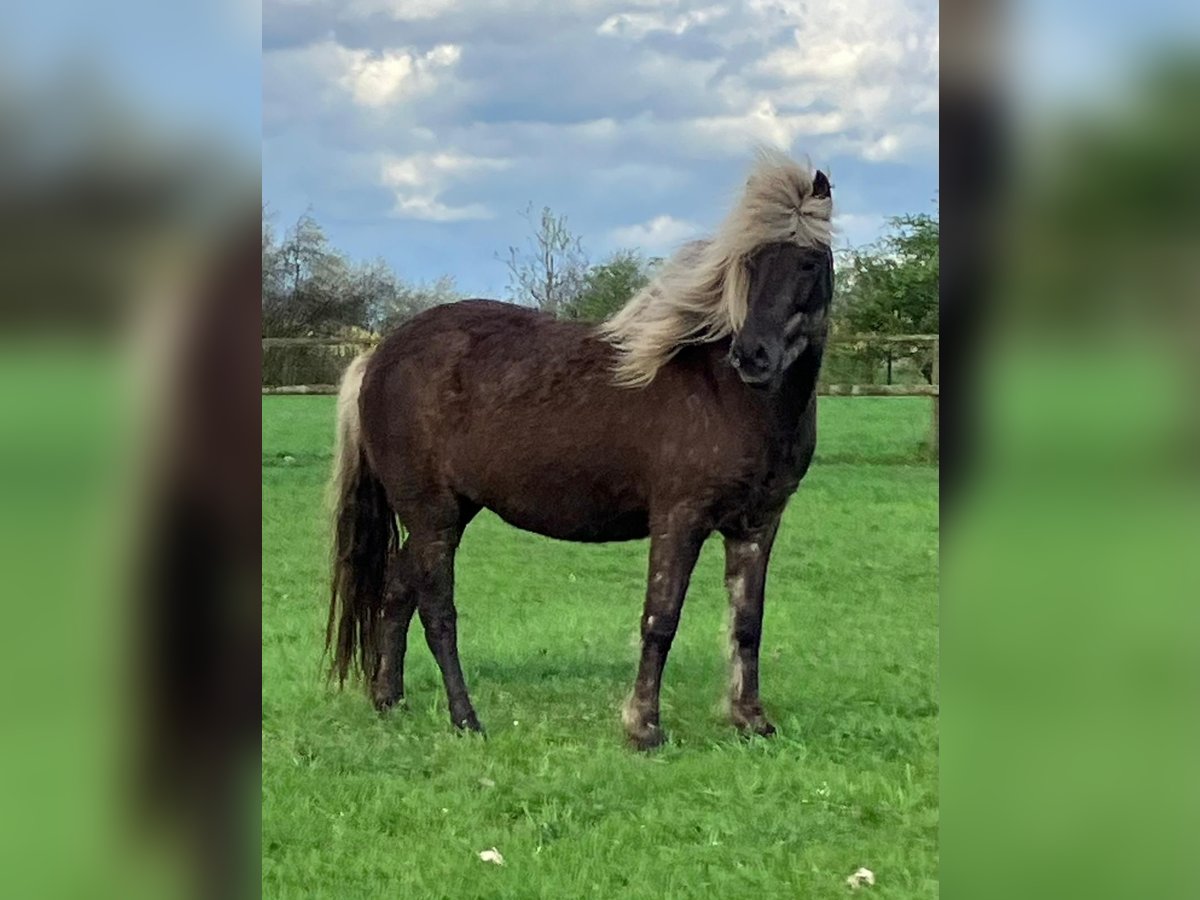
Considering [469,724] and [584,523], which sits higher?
[584,523]

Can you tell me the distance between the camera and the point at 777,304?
3107 mm

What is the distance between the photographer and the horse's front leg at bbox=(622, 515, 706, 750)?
3.52 meters

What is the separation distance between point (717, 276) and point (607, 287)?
1.12m

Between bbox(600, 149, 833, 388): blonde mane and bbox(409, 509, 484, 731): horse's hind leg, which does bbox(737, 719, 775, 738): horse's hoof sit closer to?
bbox(409, 509, 484, 731): horse's hind leg

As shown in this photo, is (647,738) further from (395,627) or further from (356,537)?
(356,537)

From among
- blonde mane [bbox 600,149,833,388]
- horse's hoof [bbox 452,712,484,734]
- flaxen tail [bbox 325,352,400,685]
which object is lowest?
horse's hoof [bbox 452,712,484,734]

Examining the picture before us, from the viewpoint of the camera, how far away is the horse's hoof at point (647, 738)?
11.3 ft

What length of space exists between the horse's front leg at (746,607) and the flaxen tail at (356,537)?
1.33m
